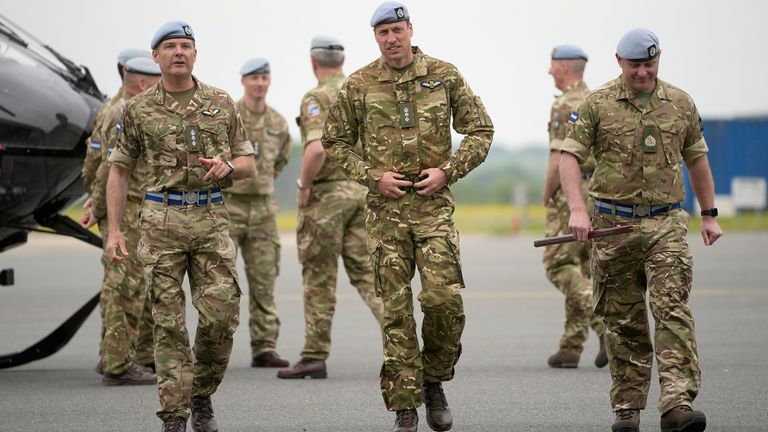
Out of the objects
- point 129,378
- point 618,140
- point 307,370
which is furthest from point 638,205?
point 129,378

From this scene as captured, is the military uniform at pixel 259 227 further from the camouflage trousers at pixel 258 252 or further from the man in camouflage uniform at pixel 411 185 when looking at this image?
the man in camouflage uniform at pixel 411 185

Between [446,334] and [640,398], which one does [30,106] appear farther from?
[640,398]

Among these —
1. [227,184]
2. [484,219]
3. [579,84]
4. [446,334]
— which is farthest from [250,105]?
[484,219]

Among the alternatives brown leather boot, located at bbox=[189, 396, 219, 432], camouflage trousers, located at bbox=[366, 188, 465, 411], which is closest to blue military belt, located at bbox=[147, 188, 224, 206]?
camouflage trousers, located at bbox=[366, 188, 465, 411]

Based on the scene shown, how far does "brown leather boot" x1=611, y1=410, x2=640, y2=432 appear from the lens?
7.01m

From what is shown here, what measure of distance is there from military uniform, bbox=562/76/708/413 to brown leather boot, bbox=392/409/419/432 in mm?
1056

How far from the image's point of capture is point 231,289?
7.11m

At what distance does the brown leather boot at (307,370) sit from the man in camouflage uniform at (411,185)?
241 cm

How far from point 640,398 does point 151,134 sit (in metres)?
2.89

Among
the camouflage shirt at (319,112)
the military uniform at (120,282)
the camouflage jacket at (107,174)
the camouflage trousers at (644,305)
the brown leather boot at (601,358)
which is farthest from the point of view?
the brown leather boot at (601,358)

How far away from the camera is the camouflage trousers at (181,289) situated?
6.98m

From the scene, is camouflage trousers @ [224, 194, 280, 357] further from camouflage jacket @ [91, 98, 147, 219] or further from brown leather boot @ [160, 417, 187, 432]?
brown leather boot @ [160, 417, 187, 432]

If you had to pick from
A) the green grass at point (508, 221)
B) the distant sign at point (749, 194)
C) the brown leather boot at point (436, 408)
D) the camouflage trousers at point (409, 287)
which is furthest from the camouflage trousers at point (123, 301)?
the distant sign at point (749, 194)

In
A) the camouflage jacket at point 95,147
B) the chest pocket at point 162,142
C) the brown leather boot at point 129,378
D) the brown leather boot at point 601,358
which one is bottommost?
the brown leather boot at point 601,358
